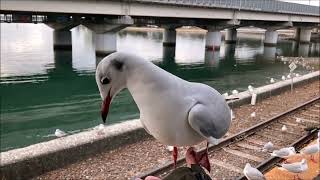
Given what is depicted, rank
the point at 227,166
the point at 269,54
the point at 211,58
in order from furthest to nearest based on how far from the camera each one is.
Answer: the point at 269,54 < the point at 211,58 < the point at 227,166

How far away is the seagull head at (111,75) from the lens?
7.18ft

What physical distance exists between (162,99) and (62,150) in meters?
5.77

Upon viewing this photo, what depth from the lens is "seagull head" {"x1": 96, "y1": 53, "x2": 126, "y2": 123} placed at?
2188mm

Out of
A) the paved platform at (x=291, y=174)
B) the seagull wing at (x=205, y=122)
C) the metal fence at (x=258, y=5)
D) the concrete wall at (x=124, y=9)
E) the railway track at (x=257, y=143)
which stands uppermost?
the metal fence at (x=258, y=5)

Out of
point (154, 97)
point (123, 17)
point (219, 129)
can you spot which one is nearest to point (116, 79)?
point (154, 97)

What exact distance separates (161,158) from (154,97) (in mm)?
6004

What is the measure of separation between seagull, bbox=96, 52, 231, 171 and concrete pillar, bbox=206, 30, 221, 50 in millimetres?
48409

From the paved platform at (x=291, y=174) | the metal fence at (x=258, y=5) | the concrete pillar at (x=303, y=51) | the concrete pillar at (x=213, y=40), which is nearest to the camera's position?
the paved platform at (x=291, y=174)

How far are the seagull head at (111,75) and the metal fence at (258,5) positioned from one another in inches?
1274

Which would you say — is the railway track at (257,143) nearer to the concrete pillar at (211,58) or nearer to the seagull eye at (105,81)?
the seagull eye at (105,81)

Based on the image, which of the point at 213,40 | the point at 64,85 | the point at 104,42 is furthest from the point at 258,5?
the point at 64,85

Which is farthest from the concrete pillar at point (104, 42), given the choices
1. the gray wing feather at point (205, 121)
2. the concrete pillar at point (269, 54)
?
the gray wing feather at point (205, 121)

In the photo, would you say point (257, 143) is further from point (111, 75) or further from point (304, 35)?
point (304, 35)

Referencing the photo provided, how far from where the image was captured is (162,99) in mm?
2295
